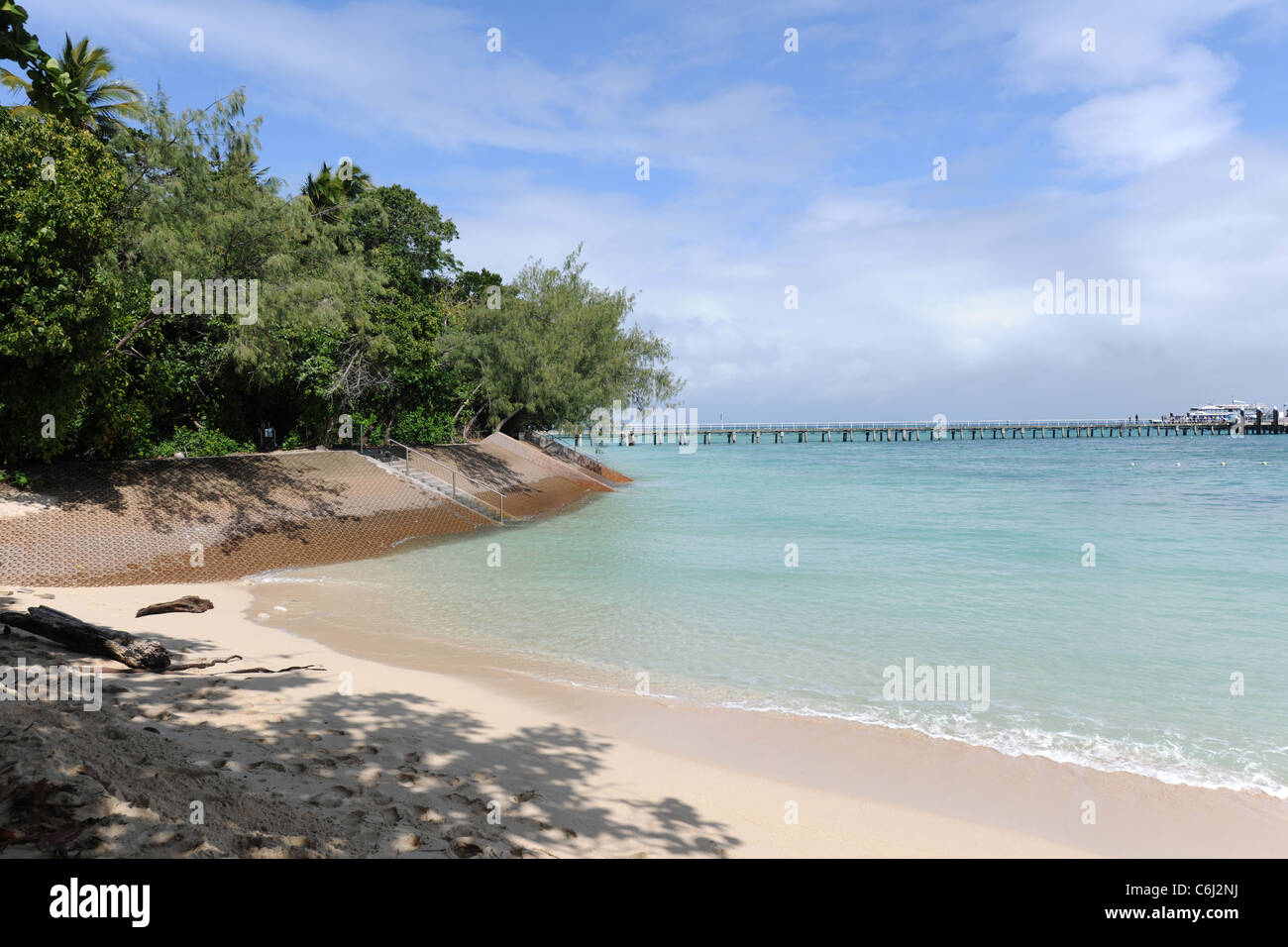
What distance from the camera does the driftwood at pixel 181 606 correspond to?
11.4m

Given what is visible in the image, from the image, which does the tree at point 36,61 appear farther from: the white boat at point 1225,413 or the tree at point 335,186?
the white boat at point 1225,413

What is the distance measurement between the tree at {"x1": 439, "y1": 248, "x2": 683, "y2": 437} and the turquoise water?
25.2 feet

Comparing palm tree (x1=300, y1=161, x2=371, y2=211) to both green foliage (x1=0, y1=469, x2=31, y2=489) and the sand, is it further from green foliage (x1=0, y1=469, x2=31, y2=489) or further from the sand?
the sand

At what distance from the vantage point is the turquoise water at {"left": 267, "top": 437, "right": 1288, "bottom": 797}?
28.1ft

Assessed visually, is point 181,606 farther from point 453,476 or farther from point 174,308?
point 453,476

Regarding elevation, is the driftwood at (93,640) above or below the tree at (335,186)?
below

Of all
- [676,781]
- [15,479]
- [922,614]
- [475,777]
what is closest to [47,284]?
[15,479]

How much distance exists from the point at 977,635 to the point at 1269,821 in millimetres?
6055

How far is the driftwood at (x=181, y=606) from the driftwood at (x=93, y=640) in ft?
10.2

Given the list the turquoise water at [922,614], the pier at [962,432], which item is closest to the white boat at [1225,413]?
the pier at [962,432]

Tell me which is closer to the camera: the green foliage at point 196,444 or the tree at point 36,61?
the tree at point 36,61

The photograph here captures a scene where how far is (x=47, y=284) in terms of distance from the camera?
44.5 ft

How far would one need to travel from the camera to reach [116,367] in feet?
56.4

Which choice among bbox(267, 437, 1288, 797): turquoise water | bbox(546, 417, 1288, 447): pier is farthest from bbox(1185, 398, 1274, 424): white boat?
bbox(267, 437, 1288, 797): turquoise water
